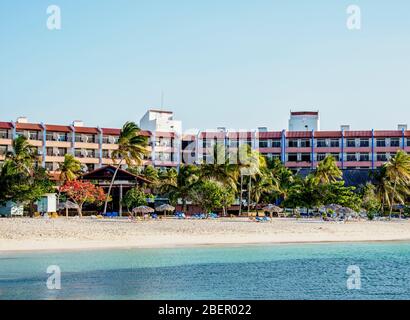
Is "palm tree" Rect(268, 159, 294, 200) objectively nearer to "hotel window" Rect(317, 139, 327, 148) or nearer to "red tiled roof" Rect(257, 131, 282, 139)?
"red tiled roof" Rect(257, 131, 282, 139)

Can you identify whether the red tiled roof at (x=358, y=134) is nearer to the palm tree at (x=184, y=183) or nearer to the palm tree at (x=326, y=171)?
the palm tree at (x=326, y=171)

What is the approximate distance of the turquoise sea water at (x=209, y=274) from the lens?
84.0 ft

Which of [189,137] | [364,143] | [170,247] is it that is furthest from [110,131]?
[170,247]

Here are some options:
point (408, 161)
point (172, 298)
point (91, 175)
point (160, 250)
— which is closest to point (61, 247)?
point (160, 250)

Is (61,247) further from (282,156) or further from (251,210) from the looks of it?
(282,156)

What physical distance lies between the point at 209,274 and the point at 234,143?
73848mm

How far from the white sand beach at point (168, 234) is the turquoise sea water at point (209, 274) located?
2.59 metres

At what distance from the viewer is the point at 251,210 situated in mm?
79000

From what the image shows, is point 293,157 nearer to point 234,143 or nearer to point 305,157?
point 305,157

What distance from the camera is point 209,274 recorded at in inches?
1227

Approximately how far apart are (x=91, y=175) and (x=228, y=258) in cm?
3398

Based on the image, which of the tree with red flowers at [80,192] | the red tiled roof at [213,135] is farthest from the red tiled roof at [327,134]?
the tree with red flowers at [80,192]

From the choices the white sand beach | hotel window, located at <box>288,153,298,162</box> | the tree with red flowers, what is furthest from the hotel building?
the white sand beach

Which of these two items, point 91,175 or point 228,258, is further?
point 91,175
